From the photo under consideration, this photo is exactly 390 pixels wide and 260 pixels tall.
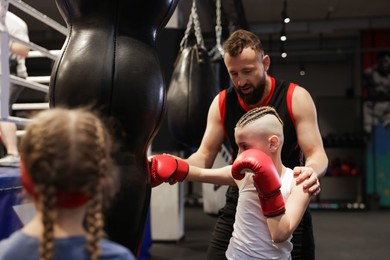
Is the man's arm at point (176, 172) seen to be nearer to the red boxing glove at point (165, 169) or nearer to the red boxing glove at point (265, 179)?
the red boxing glove at point (165, 169)

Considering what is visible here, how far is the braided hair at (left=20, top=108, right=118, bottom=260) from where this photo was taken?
717 millimetres

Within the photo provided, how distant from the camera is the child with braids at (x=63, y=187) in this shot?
72cm

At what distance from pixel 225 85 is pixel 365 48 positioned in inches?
194

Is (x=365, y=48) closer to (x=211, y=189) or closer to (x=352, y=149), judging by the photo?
(x=352, y=149)

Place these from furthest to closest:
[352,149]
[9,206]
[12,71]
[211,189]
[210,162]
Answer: [352,149] < [211,189] < [12,71] < [210,162] < [9,206]

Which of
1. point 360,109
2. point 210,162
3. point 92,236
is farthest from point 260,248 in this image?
point 360,109

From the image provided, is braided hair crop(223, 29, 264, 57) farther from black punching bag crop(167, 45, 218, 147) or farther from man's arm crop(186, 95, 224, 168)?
black punching bag crop(167, 45, 218, 147)

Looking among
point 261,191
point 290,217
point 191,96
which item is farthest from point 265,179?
point 191,96

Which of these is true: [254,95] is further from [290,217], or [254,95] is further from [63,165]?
[63,165]

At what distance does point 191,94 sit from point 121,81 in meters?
2.20

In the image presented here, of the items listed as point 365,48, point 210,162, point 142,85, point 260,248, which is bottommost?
point 260,248

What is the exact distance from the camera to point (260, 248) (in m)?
1.43

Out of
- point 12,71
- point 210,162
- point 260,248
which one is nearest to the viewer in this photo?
point 260,248

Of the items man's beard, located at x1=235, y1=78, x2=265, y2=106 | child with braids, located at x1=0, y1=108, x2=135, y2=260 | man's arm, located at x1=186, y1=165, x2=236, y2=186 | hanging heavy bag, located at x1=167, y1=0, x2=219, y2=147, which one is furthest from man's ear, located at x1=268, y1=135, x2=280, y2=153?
hanging heavy bag, located at x1=167, y1=0, x2=219, y2=147
